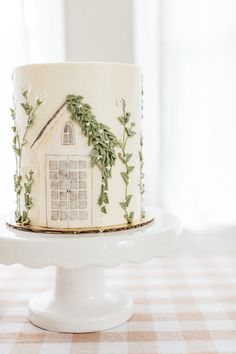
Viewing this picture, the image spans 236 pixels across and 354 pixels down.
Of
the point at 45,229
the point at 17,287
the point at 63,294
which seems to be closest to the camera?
the point at 45,229

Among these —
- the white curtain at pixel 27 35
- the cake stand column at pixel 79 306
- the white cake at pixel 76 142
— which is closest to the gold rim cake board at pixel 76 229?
the white cake at pixel 76 142

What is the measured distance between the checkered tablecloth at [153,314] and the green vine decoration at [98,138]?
239 mm

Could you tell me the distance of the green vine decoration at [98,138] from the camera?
90 cm

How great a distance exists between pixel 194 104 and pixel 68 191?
2.57ft

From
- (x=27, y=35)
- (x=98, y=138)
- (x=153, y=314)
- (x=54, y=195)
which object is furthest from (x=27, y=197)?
(x=27, y=35)

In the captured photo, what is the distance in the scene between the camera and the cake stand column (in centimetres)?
98

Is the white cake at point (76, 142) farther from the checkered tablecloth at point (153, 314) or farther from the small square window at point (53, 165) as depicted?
the checkered tablecloth at point (153, 314)

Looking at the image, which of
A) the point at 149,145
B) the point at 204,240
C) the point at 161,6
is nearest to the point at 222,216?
the point at 204,240

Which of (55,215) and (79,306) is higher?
(55,215)

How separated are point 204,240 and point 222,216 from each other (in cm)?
9

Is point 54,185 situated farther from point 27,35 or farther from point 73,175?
point 27,35

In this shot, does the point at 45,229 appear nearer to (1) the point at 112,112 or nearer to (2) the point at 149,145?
(1) the point at 112,112

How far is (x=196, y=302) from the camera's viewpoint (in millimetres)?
1137

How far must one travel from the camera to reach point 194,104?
1592 mm
